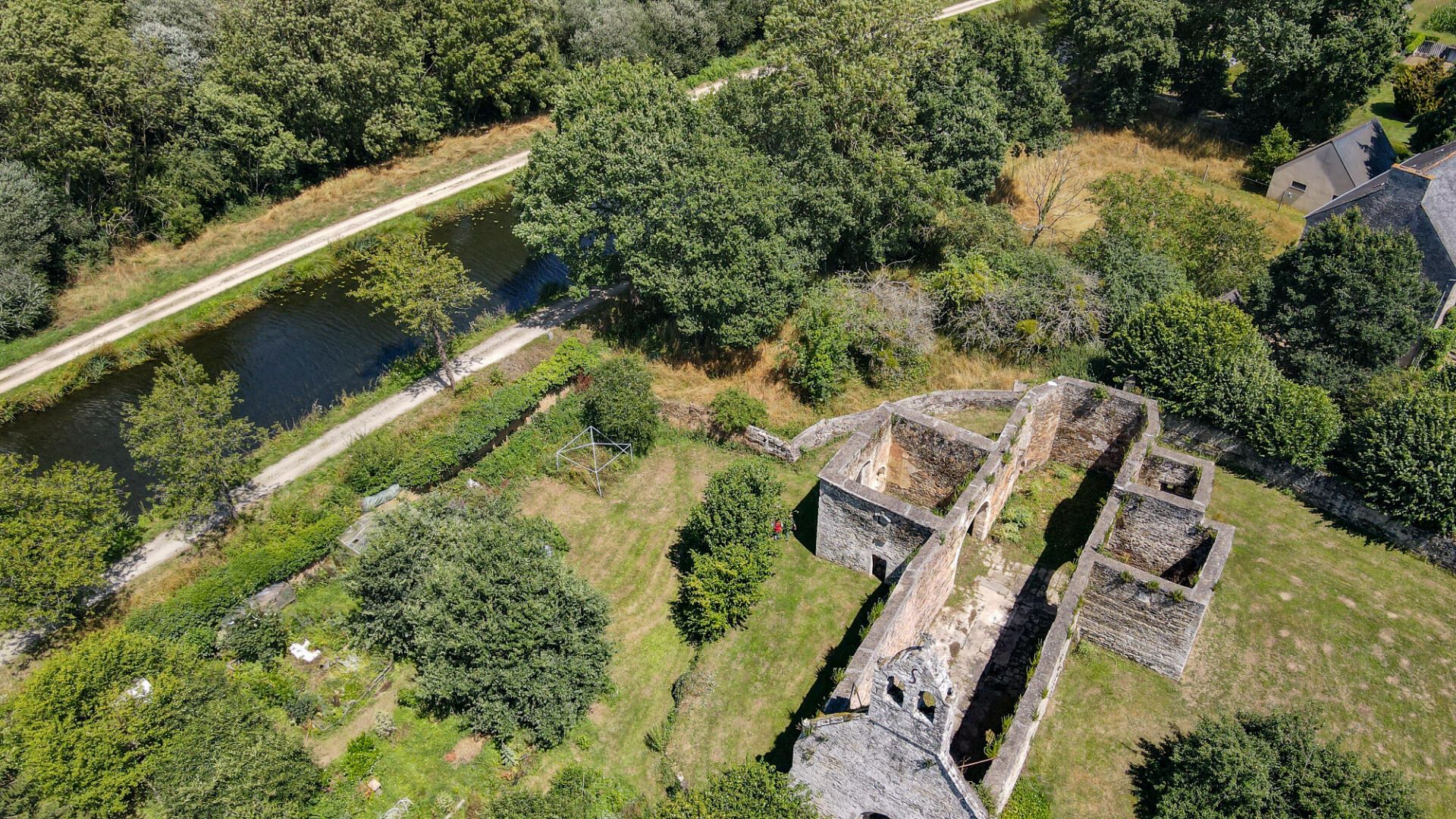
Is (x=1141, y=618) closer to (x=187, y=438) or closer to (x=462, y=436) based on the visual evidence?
(x=462, y=436)

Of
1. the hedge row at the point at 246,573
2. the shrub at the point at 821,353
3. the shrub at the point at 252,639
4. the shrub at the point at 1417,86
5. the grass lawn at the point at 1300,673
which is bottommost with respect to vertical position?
the shrub at the point at 252,639

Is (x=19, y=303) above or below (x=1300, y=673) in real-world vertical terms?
above

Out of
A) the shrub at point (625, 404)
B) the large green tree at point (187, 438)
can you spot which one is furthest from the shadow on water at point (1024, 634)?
the large green tree at point (187, 438)

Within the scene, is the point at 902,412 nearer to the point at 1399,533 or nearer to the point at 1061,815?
the point at 1061,815

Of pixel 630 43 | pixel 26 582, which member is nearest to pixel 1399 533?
pixel 26 582

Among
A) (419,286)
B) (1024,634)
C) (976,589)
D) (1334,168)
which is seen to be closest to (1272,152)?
(1334,168)

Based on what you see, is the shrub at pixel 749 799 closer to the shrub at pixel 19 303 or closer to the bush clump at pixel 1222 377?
the bush clump at pixel 1222 377
